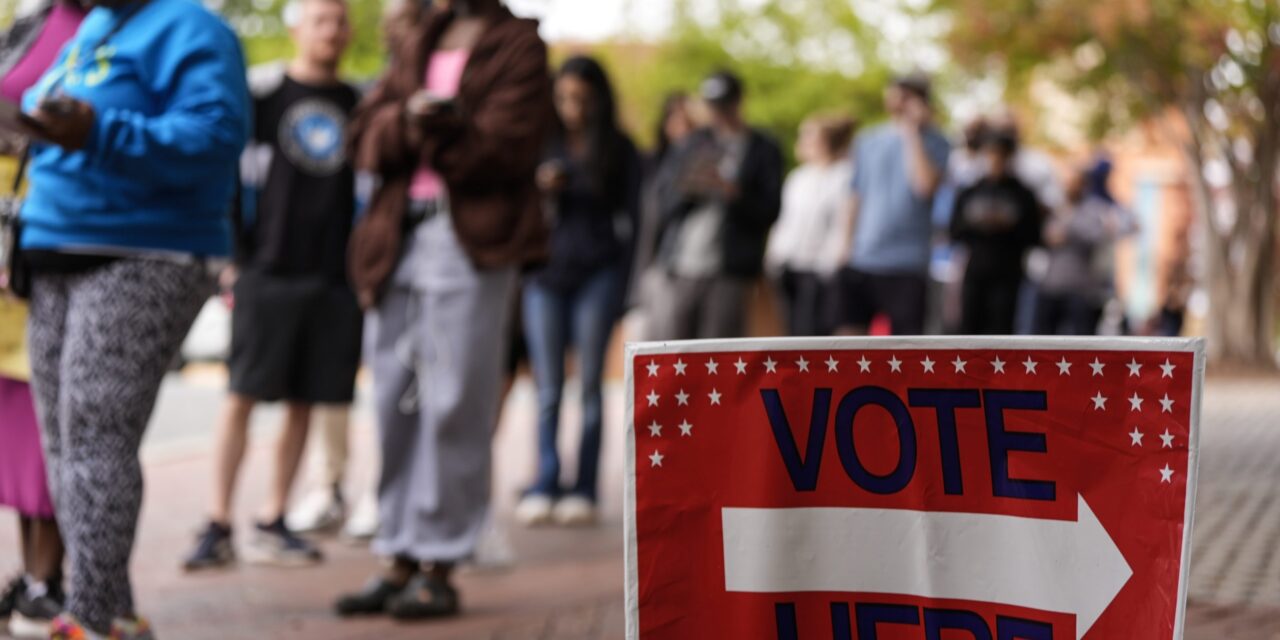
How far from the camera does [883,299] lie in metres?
9.59

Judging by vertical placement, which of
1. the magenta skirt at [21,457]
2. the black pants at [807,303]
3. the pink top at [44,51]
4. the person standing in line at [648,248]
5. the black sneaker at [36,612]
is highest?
the pink top at [44,51]

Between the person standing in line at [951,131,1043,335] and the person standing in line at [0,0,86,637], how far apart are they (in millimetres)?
6484

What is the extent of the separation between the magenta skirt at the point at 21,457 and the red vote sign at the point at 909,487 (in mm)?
2812

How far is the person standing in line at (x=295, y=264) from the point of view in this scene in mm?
7020

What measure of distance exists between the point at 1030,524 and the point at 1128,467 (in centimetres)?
19

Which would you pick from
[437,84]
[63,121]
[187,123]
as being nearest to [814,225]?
[437,84]

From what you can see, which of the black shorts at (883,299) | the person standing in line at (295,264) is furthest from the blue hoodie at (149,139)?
the black shorts at (883,299)

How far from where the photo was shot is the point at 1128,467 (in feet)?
9.66

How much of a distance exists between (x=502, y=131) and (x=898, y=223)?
4395mm

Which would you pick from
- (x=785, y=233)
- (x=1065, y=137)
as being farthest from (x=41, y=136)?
(x=1065, y=137)

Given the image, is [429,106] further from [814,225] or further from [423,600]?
[814,225]

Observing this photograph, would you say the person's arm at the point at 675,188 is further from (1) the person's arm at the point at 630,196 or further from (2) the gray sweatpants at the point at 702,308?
(2) the gray sweatpants at the point at 702,308

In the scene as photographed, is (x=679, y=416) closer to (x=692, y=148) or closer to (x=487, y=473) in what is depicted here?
(x=487, y=473)

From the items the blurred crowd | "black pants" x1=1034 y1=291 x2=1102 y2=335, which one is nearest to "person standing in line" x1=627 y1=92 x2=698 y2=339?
the blurred crowd
